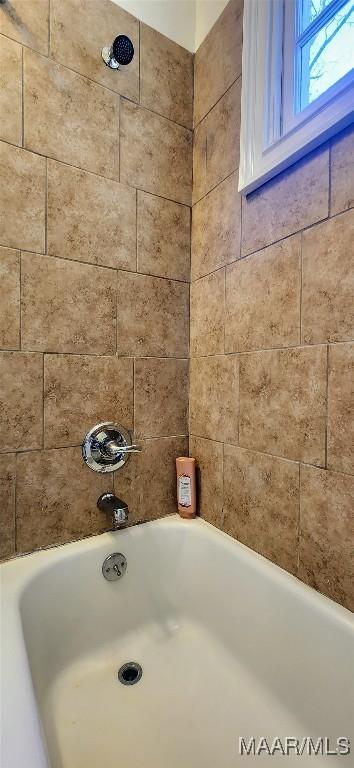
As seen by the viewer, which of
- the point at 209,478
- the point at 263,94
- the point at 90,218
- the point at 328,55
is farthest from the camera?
the point at 209,478

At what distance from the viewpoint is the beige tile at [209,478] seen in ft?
3.85

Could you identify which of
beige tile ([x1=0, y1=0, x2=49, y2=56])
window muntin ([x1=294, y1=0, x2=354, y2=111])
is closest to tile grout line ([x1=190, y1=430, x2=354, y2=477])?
window muntin ([x1=294, y1=0, x2=354, y2=111])

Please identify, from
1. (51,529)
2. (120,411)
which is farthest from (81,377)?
(51,529)

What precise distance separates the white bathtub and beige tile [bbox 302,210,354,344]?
2.18 feet

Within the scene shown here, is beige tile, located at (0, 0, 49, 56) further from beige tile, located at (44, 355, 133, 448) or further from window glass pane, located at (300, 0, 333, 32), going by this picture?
beige tile, located at (44, 355, 133, 448)

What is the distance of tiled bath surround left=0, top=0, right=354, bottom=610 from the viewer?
82 cm

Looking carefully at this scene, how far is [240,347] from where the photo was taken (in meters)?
1.07

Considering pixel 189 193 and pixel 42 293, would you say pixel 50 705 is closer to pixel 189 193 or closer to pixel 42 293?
pixel 42 293

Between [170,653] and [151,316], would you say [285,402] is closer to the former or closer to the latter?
[151,316]

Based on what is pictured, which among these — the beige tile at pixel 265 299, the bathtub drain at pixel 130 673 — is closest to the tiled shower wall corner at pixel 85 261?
the beige tile at pixel 265 299

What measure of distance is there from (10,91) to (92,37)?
386mm

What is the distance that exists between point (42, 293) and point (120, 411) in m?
0.47

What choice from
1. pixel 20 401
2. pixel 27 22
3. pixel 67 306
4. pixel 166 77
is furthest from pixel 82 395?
pixel 166 77

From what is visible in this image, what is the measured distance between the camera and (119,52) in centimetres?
104
